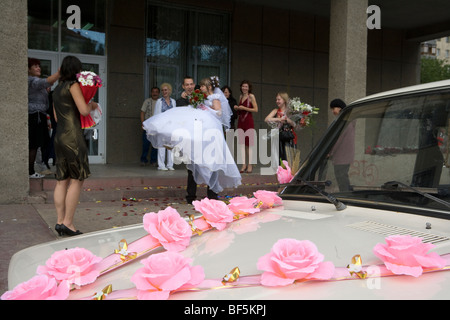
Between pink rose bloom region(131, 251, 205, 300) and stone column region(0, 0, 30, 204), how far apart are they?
665 cm

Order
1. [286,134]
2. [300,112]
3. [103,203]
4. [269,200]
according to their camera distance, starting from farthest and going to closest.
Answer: [286,134]
[300,112]
[103,203]
[269,200]

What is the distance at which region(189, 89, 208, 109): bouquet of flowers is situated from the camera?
752 cm

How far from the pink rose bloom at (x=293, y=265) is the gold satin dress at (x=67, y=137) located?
4.12 meters

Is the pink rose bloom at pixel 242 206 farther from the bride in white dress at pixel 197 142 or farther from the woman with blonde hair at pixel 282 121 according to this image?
the woman with blonde hair at pixel 282 121

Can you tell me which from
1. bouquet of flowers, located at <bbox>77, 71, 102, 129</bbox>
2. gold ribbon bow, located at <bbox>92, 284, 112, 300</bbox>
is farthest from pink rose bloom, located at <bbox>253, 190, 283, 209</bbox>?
bouquet of flowers, located at <bbox>77, 71, 102, 129</bbox>

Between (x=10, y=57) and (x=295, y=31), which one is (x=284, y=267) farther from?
(x=295, y=31)

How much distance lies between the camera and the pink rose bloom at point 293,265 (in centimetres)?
139

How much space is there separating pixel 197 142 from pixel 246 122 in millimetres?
3794

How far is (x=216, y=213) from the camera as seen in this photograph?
2.17 m

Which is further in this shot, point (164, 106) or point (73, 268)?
point (164, 106)

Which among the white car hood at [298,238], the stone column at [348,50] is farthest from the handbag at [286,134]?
the white car hood at [298,238]

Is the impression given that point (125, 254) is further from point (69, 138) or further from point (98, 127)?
point (98, 127)

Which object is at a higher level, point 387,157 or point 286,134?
point 286,134

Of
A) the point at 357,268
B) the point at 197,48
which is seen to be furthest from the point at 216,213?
the point at 197,48
